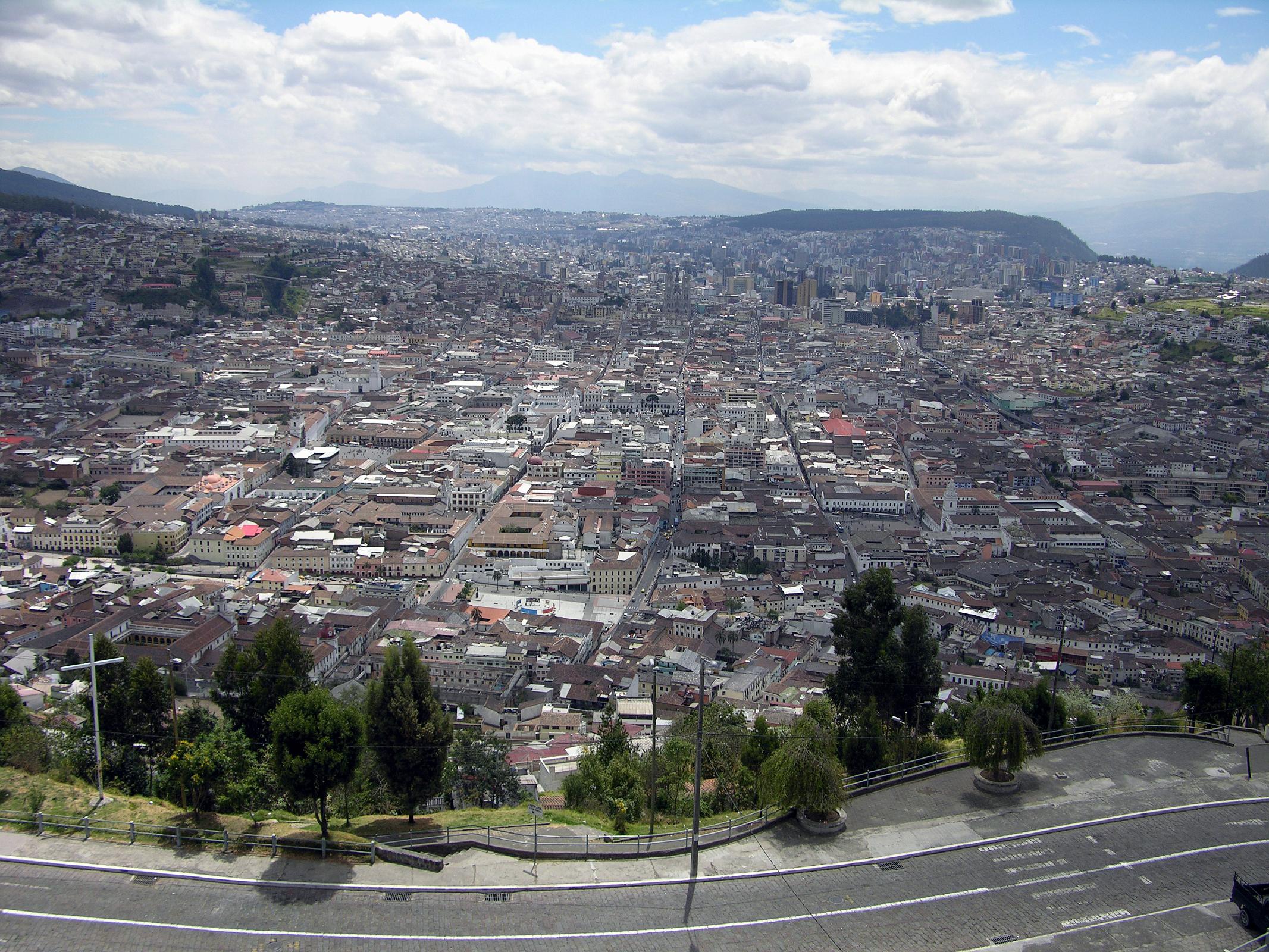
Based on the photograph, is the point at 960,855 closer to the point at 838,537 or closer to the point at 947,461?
the point at 838,537

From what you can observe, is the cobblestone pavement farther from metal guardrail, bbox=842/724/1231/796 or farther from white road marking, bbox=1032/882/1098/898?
metal guardrail, bbox=842/724/1231/796

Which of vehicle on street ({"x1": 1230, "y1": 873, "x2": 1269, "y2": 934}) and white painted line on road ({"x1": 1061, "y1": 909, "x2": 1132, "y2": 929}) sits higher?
vehicle on street ({"x1": 1230, "y1": 873, "x2": 1269, "y2": 934})

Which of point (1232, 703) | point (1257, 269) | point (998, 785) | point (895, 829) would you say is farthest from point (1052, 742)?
point (1257, 269)

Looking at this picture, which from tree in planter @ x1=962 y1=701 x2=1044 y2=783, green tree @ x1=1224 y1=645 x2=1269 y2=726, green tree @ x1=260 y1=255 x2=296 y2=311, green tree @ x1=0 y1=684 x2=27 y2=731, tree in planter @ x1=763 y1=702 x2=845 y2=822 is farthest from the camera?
green tree @ x1=260 y1=255 x2=296 y2=311

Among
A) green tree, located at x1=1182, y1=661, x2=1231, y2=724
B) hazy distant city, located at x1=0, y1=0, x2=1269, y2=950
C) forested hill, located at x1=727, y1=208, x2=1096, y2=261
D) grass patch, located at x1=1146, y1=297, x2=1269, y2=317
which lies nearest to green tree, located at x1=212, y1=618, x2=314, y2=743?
hazy distant city, located at x1=0, y1=0, x2=1269, y2=950

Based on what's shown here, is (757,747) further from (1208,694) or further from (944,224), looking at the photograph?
(944,224)

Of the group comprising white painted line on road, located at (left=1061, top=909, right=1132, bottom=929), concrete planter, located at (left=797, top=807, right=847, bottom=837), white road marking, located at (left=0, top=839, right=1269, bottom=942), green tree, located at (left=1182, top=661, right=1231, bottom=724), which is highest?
concrete planter, located at (left=797, top=807, right=847, bottom=837)

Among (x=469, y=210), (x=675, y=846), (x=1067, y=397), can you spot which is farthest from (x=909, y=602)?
(x=469, y=210)
